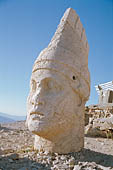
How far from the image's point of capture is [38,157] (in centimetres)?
367

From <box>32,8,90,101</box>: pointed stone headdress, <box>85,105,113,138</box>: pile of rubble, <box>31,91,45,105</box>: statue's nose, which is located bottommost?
<box>85,105,113,138</box>: pile of rubble

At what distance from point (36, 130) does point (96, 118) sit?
17.7 ft

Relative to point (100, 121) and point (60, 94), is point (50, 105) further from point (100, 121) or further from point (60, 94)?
point (100, 121)

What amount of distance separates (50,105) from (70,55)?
49.9 inches

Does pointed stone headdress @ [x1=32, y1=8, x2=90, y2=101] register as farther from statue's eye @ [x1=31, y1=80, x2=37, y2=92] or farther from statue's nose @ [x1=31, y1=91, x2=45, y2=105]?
statue's nose @ [x1=31, y1=91, x2=45, y2=105]

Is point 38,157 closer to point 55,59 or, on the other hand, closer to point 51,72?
point 51,72

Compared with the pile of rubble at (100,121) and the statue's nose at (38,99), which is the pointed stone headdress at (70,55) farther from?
the pile of rubble at (100,121)

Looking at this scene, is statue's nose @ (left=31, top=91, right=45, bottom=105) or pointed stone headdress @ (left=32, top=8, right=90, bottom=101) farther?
pointed stone headdress @ (left=32, top=8, right=90, bottom=101)

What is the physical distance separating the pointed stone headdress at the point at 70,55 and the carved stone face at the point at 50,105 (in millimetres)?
173

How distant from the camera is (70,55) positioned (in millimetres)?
4176

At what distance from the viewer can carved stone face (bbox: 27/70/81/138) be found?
3.75 meters

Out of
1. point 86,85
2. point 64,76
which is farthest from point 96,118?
point 64,76

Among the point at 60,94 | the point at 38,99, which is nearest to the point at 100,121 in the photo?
the point at 60,94

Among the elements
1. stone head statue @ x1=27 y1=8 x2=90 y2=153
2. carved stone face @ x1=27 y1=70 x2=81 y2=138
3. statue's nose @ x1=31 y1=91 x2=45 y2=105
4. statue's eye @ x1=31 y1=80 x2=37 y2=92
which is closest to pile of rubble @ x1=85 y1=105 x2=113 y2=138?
stone head statue @ x1=27 y1=8 x2=90 y2=153
